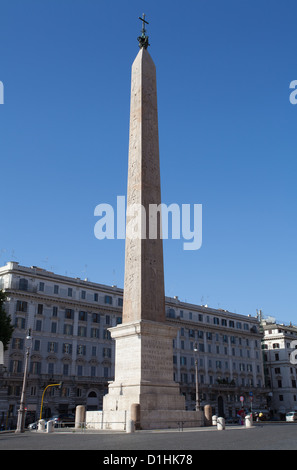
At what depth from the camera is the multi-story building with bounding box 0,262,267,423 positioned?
1881 inches

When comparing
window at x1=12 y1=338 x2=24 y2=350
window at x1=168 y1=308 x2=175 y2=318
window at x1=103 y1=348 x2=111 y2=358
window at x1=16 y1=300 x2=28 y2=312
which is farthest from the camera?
window at x1=168 y1=308 x2=175 y2=318

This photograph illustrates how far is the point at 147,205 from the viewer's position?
72.0ft

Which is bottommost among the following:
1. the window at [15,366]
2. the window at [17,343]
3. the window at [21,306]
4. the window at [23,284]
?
the window at [15,366]

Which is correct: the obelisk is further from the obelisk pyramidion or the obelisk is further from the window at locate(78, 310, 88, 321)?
the window at locate(78, 310, 88, 321)

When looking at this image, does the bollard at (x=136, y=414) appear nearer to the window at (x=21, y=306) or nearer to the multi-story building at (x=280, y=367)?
the window at (x=21, y=306)

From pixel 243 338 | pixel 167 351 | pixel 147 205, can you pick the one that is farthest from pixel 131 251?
pixel 243 338

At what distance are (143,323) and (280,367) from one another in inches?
2512

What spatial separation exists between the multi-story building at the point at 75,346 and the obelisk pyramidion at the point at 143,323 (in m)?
19.8

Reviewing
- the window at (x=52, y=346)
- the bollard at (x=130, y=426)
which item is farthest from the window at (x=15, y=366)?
the bollard at (x=130, y=426)

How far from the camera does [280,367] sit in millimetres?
77062

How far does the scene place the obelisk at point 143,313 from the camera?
19438 millimetres

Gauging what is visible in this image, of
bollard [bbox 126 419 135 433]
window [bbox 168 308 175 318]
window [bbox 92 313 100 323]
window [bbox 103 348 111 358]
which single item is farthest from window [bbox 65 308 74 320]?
bollard [bbox 126 419 135 433]
